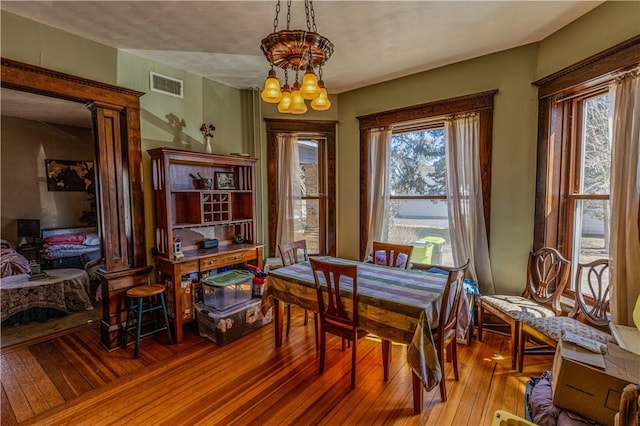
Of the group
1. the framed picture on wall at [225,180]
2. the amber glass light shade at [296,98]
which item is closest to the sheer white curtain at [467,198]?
the amber glass light shade at [296,98]

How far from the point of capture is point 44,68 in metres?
2.42

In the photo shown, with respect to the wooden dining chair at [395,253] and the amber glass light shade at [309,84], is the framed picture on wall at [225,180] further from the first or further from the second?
the amber glass light shade at [309,84]

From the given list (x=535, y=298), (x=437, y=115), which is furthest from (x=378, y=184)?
(x=535, y=298)

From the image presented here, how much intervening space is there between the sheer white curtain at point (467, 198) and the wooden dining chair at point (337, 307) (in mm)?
1580

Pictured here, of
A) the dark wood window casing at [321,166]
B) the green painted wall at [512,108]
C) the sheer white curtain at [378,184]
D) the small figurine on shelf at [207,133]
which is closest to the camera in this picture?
the green painted wall at [512,108]

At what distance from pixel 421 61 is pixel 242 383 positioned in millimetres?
3607

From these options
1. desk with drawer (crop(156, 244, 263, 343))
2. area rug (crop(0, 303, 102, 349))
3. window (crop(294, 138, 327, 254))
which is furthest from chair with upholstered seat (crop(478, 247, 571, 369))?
area rug (crop(0, 303, 102, 349))

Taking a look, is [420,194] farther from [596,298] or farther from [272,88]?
[272,88]

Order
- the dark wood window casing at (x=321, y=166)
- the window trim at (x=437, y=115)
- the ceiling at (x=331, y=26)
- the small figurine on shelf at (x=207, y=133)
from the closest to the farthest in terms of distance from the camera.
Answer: the ceiling at (x=331, y=26), the window trim at (x=437, y=115), the small figurine on shelf at (x=207, y=133), the dark wood window casing at (x=321, y=166)

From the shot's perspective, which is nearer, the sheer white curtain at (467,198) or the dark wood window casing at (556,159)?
the dark wood window casing at (556,159)

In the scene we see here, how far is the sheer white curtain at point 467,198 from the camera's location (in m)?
3.17

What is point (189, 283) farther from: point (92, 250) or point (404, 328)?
point (92, 250)

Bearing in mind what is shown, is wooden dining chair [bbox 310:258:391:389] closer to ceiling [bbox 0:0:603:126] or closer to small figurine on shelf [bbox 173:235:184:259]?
small figurine on shelf [bbox 173:235:184:259]

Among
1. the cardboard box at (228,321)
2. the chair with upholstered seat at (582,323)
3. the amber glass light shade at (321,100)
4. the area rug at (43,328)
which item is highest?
the amber glass light shade at (321,100)
